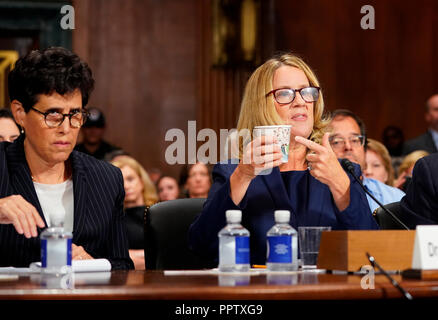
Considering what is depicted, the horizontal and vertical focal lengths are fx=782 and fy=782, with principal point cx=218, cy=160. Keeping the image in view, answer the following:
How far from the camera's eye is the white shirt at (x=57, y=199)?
266 centimetres

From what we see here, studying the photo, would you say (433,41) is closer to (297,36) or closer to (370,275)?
(297,36)

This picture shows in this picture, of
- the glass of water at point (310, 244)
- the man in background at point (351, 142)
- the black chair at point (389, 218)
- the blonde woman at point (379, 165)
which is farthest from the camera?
the blonde woman at point (379, 165)

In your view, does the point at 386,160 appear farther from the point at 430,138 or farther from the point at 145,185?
the point at 430,138

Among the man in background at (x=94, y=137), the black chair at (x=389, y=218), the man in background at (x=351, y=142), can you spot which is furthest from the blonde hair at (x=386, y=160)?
the man in background at (x=94, y=137)

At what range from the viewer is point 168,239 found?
9.83ft

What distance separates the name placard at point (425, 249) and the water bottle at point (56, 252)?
0.90 meters

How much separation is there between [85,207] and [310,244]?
0.81 meters

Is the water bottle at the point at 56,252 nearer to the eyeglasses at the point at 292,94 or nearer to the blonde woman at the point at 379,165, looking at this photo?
the eyeglasses at the point at 292,94

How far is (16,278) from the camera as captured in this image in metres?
2.01

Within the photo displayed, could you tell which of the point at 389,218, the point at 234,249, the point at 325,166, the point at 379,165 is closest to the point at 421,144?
the point at 379,165

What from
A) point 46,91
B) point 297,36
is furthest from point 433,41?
point 46,91

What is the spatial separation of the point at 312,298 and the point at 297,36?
253 inches

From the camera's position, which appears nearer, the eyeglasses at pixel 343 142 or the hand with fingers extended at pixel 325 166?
the hand with fingers extended at pixel 325 166

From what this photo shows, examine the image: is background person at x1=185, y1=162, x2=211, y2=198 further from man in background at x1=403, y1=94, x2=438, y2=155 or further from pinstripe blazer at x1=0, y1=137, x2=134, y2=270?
pinstripe blazer at x1=0, y1=137, x2=134, y2=270
